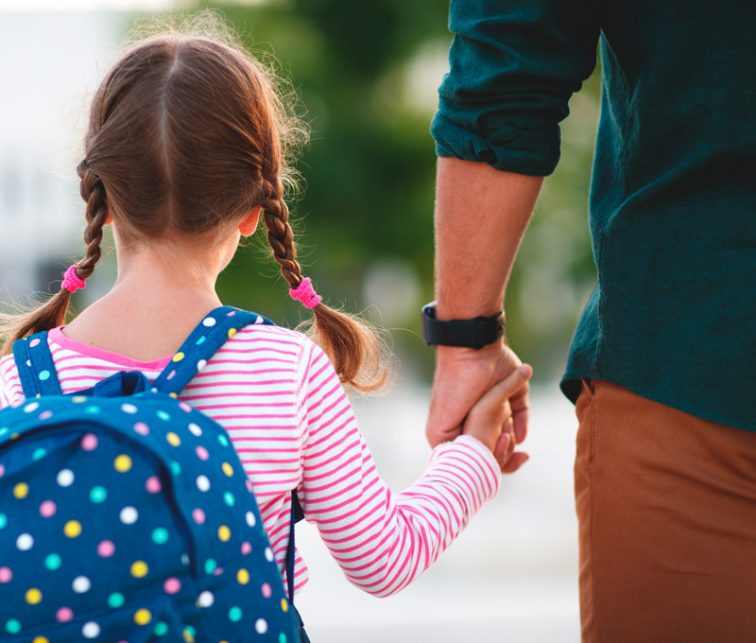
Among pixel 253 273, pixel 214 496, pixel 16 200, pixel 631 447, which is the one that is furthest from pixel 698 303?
pixel 16 200

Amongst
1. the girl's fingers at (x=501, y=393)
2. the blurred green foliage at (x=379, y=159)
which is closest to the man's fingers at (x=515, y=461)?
the girl's fingers at (x=501, y=393)

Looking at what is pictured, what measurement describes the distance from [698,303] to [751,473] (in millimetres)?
261

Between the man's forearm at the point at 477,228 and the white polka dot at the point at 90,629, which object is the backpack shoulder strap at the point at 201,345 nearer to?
the white polka dot at the point at 90,629

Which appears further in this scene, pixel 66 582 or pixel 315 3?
pixel 315 3

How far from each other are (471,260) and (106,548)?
91cm

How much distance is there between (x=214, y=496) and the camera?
127 cm

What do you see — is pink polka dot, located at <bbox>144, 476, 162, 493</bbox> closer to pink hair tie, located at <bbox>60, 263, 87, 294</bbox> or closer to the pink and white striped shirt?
the pink and white striped shirt

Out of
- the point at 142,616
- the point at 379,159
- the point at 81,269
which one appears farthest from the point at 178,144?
the point at 379,159

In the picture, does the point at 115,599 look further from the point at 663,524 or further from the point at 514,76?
the point at 514,76

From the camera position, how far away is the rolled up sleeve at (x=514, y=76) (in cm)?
171

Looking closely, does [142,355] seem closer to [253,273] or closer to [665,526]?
[665,526]

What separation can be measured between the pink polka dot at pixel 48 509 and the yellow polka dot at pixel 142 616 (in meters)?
0.15

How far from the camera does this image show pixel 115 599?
1.22 meters

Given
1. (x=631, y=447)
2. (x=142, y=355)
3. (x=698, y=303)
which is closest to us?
(x=142, y=355)
